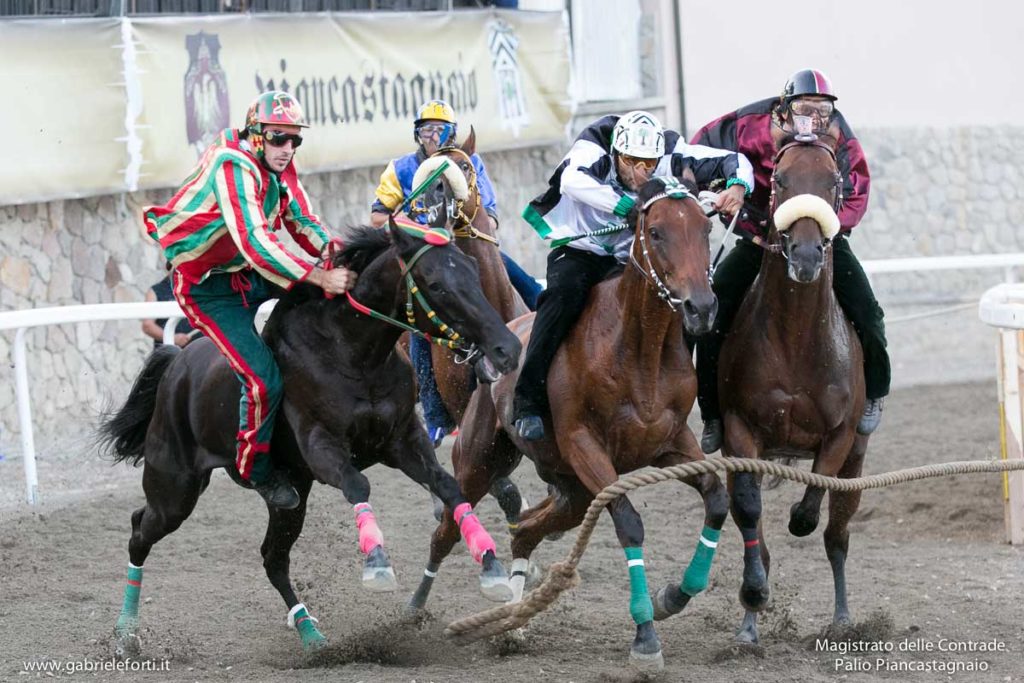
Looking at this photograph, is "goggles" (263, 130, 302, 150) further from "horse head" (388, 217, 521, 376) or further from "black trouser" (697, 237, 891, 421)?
"black trouser" (697, 237, 891, 421)

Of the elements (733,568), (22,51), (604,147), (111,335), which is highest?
(22,51)

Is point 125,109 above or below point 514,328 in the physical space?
above

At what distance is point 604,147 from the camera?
6.45 metres

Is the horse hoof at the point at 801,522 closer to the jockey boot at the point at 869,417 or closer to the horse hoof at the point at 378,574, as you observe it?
the jockey boot at the point at 869,417

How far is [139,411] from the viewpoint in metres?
7.00

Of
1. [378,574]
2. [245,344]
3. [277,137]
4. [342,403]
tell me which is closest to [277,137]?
[277,137]

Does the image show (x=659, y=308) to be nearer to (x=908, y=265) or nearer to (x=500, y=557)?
(x=500, y=557)

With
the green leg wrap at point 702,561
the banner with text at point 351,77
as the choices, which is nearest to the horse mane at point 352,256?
the green leg wrap at point 702,561

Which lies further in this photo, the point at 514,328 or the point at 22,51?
the point at 22,51

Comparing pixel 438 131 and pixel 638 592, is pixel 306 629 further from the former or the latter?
pixel 438 131

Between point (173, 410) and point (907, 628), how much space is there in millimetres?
3439

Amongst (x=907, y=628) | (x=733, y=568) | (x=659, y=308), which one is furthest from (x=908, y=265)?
(x=659, y=308)

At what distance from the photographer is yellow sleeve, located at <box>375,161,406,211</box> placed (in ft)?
26.7

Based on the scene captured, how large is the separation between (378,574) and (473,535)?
409 millimetres
